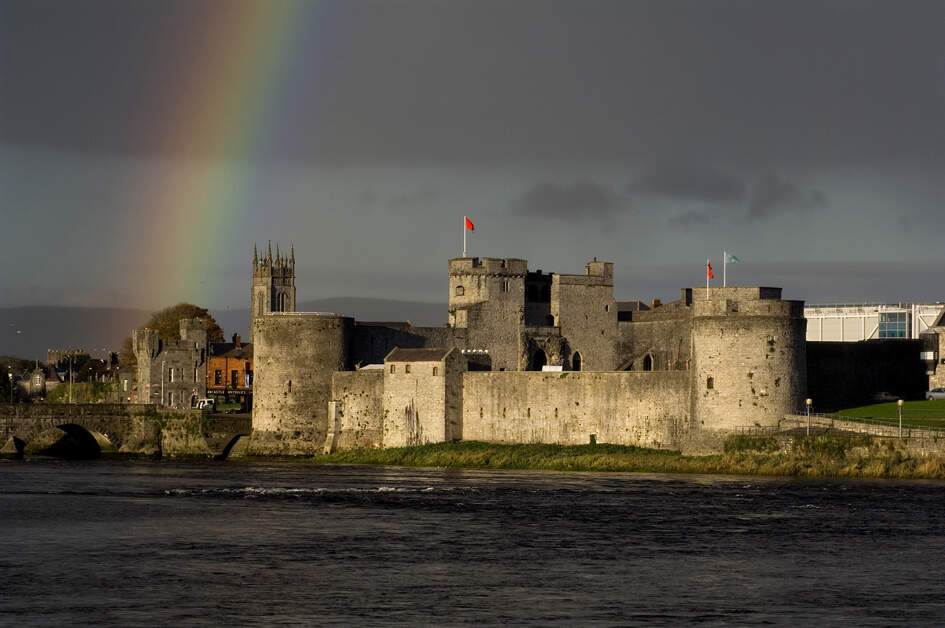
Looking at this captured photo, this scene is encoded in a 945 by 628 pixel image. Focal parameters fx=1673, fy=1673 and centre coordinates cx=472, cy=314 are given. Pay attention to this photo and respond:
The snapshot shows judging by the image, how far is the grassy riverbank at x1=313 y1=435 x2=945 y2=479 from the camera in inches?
2397

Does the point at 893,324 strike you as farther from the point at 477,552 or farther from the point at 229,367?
the point at 477,552

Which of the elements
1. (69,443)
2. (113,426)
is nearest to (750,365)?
(113,426)

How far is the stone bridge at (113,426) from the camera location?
279 ft

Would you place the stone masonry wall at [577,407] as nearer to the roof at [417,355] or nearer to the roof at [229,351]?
the roof at [417,355]

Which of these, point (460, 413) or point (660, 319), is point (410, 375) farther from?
point (660, 319)

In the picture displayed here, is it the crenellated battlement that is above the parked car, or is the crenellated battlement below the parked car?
above

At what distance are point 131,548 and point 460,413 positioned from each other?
3484 cm

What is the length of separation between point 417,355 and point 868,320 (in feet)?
200

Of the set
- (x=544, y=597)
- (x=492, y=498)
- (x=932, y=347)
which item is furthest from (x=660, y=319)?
(x=544, y=597)

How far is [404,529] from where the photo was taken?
1875 inches

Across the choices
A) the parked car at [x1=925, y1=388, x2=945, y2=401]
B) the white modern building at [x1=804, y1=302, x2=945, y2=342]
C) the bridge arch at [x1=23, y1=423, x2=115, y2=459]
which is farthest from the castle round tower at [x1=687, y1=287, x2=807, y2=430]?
the white modern building at [x1=804, y1=302, x2=945, y2=342]

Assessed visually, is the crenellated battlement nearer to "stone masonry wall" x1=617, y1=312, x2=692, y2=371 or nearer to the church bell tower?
"stone masonry wall" x1=617, y1=312, x2=692, y2=371

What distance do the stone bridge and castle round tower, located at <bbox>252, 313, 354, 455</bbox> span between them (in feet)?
12.2

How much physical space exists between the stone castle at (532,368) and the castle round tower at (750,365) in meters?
0.06
